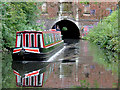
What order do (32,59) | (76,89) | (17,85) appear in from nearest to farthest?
(76,89) → (17,85) → (32,59)

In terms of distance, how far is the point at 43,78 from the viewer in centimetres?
624

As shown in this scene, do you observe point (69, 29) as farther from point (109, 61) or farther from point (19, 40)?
point (109, 61)

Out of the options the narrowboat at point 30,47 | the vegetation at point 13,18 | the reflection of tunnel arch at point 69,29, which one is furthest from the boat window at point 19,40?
the reflection of tunnel arch at point 69,29

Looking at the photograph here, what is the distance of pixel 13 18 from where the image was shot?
46.7ft

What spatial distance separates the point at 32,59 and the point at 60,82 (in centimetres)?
427

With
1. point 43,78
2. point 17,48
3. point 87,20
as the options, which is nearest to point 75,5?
point 87,20

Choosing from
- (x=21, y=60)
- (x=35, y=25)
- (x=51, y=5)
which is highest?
(x=51, y=5)

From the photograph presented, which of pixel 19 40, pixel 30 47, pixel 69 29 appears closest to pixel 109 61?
pixel 30 47

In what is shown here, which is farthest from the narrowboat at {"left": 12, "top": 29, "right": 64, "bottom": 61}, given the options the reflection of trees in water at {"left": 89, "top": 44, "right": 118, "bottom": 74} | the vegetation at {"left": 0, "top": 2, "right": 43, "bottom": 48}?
the vegetation at {"left": 0, "top": 2, "right": 43, "bottom": 48}

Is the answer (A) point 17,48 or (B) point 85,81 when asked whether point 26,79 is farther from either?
(A) point 17,48

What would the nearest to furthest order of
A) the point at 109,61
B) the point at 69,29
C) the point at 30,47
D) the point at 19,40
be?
the point at 109,61 < the point at 30,47 < the point at 19,40 < the point at 69,29

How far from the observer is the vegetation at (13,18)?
13.7 metres

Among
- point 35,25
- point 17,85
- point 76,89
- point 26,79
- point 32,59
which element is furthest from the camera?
point 35,25

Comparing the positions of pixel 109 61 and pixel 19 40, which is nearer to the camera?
pixel 109 61
